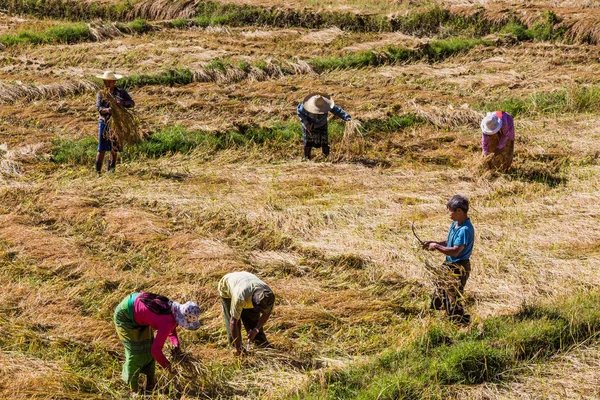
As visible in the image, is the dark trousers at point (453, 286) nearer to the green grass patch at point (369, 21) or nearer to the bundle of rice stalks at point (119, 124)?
the bundle of rice stalks at point (119, 124)

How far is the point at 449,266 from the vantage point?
18.5ft

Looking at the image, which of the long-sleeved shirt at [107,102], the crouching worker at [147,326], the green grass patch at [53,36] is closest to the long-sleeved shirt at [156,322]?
the crouching worker at [147,326]

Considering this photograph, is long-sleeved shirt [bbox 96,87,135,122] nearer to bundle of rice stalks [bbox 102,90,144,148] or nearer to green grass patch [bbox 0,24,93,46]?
bundle of rice stalks [bbox 102,90,144,148]

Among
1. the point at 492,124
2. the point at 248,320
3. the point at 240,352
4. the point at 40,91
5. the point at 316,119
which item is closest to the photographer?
the point at 240,352

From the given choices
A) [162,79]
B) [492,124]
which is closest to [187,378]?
[492,124]

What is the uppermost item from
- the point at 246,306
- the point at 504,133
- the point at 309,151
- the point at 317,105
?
the point at 317,105

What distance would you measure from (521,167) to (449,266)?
151 inches

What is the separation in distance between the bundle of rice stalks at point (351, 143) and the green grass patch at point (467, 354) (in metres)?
4.31

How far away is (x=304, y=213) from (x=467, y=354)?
120 inches

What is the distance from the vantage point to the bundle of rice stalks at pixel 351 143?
9.61 m

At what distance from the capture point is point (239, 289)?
4992 millimetres

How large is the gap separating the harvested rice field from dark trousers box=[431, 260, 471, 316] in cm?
13

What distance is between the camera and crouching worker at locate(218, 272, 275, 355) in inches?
195

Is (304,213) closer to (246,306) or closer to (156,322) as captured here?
(246,306)
